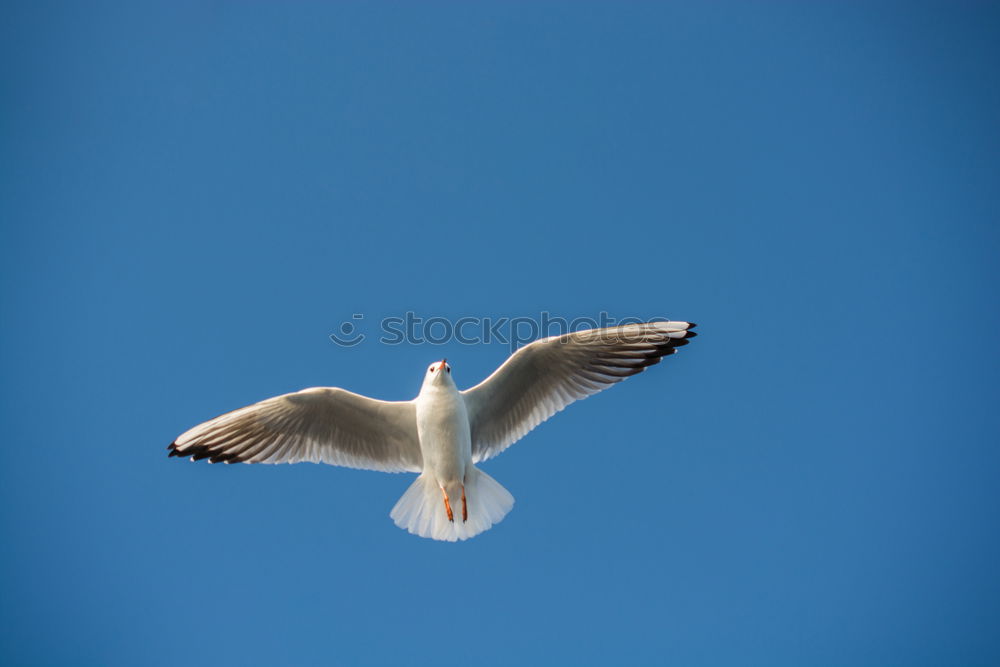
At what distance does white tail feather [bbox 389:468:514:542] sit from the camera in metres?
5.87

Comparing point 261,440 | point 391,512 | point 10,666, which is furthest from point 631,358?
point 10,666

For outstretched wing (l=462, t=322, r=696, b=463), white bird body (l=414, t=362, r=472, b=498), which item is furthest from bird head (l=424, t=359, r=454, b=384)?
outstretched wing (l=462, t=322, r=696, b=463)

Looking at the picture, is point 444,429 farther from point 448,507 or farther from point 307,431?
point 307,431

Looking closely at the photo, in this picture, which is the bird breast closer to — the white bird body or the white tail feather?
the white bird body

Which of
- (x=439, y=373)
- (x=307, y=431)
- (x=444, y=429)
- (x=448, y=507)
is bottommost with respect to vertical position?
(x=448, y=507)

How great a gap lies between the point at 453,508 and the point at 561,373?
1.37 m

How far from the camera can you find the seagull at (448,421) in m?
5.79

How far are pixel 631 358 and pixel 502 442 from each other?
1251 millimetres

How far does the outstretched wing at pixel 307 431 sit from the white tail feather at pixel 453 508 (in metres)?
0.36

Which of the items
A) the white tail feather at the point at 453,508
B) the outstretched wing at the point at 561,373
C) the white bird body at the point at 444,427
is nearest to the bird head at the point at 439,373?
the white bird body at the point at 444,427

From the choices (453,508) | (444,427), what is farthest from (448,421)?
(453,508)

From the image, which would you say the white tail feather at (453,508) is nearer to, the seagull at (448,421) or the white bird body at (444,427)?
the seagull at (448,421)

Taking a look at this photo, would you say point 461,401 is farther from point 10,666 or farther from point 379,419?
point 10,666

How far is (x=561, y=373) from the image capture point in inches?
238
